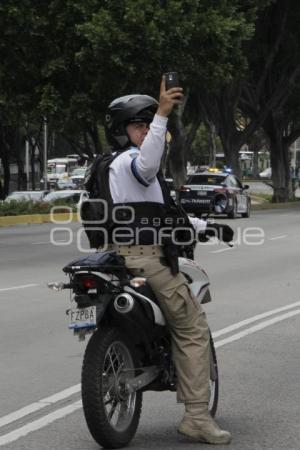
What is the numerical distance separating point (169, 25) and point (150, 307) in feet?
77.0

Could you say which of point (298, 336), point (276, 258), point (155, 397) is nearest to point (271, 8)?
point (276, 258)

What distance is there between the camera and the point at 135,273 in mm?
5453

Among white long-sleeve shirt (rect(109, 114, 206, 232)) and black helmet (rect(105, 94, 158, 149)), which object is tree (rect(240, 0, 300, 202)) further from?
white long-sleeve shirt (rect(109, 114, 206, 232))

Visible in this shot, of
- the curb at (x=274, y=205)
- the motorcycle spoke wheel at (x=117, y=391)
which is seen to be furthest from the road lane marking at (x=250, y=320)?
the curb at (x=274, y=205)

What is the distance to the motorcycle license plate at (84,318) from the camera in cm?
516

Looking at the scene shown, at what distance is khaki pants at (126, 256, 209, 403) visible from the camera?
5438mm

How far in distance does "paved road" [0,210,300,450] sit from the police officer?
256mm

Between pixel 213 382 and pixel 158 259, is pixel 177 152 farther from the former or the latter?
pixel 158 259

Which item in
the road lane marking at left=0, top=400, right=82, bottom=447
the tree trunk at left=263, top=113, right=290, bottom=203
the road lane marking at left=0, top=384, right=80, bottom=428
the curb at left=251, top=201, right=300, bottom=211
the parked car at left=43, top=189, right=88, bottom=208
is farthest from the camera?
the tree trunk at left=263, top=113, right=290, bottom=203

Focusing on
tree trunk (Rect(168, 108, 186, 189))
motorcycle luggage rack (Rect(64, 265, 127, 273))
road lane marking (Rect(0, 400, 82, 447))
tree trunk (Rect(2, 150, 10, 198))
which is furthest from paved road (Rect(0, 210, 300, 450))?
tree trunk (Rect(2, 150, 10, 198))

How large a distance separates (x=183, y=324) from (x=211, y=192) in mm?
27304

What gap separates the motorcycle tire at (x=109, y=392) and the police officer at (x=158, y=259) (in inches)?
11.4

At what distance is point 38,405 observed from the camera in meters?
6.65

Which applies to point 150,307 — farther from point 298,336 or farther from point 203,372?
point 298,336
